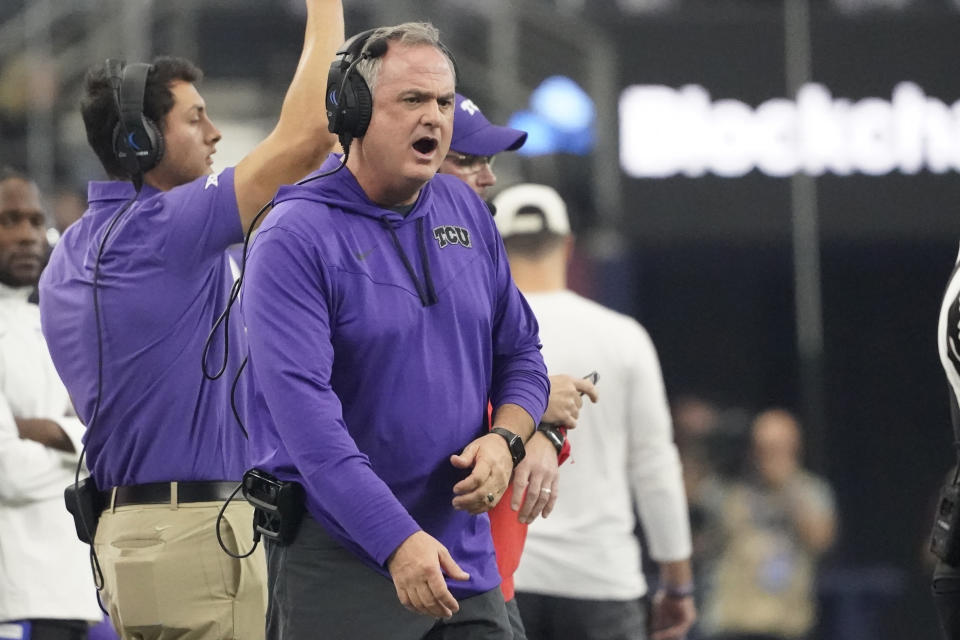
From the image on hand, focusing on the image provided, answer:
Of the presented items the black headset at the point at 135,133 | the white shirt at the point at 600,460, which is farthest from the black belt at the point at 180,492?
the white shirt at the point at 600,460

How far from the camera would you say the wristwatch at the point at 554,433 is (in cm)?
327

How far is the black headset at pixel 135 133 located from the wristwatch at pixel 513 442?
4.30 ft

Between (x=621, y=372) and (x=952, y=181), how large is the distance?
18.3 feet

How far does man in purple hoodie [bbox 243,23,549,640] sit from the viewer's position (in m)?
2.87

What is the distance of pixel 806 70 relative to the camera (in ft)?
32.3

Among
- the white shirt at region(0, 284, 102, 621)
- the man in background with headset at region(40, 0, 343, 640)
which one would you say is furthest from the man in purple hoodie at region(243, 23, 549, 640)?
the white shirt at region(0, 284, 102, 621)

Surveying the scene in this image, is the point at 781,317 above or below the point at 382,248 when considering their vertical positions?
below

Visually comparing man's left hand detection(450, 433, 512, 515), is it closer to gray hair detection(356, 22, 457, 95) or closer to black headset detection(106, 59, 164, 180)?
gray hair detection(356, 22, 457, 95)

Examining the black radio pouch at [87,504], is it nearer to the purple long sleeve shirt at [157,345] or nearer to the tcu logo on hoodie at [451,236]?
the purple long sleeve shirt at [157,345]

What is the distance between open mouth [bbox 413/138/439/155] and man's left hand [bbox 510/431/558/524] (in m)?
0.59

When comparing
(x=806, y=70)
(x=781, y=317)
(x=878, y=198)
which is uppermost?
(x=806, y=70)

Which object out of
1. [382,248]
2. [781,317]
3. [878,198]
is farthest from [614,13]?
[382,248]

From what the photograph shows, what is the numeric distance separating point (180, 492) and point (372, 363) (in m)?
1.02

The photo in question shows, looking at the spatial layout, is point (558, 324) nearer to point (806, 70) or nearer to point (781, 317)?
point (806, 70)
